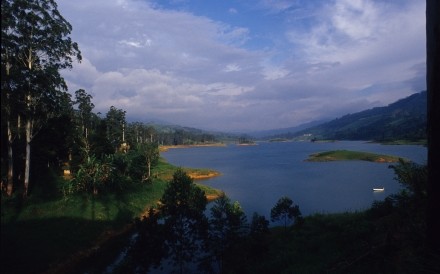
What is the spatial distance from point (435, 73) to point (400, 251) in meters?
8.26

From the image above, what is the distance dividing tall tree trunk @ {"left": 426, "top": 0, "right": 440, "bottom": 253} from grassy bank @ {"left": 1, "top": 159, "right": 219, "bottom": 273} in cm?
2528

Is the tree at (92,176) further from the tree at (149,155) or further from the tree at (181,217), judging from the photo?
the tree at (181,217)

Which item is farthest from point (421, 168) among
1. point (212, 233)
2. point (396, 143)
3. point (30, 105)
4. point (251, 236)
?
point (396, 143)

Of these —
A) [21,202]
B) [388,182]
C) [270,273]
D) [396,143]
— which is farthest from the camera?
[396,143]

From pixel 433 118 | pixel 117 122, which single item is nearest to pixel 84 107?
pixel 117 122

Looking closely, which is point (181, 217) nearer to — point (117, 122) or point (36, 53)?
point (36, 53)

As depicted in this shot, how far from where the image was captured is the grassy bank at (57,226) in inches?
979

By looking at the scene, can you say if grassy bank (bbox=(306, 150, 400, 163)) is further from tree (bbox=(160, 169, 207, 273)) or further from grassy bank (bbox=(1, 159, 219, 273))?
tree (bbox=(160, 169, 207, 273))

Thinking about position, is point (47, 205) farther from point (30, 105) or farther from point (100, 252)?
point (30, 105)

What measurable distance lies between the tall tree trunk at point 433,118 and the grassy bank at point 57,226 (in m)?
25.3

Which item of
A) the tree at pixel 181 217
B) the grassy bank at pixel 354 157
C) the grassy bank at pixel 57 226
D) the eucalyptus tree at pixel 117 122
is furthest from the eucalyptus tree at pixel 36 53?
the grassy bank at pixel 354 157

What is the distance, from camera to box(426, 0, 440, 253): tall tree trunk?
5.05 m

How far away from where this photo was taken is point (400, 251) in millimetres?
11195

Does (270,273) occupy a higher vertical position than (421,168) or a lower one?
lower
